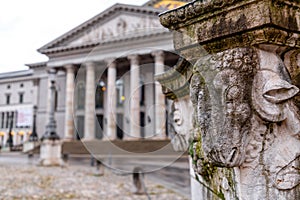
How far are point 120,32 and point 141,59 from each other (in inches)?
178

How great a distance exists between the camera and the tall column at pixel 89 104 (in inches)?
1351

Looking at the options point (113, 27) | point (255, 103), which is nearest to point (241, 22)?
point (255, 103)

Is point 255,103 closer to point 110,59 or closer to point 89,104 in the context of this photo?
point 110,59

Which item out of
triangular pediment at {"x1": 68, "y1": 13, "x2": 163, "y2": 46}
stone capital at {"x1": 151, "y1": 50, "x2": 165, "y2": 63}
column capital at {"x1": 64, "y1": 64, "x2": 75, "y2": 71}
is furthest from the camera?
column capital at {"x1": 64, "y1": 64, "x2": 75, "y2": 71}

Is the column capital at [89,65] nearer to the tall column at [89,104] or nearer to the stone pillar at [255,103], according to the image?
the tall column at [89,104]

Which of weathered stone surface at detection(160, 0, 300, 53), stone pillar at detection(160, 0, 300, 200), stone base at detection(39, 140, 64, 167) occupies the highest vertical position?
weathered stone surface at detection(160, 0, 300, 53)

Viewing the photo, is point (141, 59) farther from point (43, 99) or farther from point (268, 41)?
point (268, 41)

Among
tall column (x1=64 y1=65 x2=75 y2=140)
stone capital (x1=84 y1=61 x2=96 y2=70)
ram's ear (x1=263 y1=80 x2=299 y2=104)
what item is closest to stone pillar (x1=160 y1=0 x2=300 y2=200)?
ram's ear (x1=263 y1=80 x2=299 y2=104)

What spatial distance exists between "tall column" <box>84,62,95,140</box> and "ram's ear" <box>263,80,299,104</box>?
3354cm

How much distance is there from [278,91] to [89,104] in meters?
34.2

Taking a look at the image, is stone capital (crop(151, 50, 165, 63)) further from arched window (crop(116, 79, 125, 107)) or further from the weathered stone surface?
the weathered stone surface

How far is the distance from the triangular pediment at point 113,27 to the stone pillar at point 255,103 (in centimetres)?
3196

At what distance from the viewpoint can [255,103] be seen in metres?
1.30

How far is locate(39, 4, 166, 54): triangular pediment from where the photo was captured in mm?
34156
